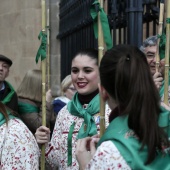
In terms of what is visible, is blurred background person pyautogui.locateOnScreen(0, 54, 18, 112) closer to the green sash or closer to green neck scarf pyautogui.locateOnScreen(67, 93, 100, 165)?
green neck scarf pyautogui.locateOnScreen(67, 93, 100, 165)

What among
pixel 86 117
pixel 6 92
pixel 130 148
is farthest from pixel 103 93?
pixel 6 92

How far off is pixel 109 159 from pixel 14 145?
3.33ft

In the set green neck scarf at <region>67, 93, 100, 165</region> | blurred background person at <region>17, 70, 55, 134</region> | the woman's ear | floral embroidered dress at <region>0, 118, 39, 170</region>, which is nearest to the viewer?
the woman's ear

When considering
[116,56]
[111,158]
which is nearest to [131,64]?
[116,56]

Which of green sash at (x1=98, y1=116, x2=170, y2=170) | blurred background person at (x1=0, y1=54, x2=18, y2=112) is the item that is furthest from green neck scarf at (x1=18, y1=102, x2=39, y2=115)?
green sash at (x1=98, y1=116, x2=170, y2=170)

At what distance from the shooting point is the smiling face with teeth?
317cm

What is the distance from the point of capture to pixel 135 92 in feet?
6.36

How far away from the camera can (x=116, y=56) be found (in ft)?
6.72

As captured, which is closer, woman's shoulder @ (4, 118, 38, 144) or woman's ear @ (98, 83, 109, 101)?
woman's ear @ (98, 83, 109, 101)

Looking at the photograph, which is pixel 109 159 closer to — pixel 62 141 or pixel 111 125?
pixel 111 125

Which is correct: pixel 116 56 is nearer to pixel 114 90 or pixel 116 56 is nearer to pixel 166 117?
pixel 114 90

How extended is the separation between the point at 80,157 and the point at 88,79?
1.02 metres

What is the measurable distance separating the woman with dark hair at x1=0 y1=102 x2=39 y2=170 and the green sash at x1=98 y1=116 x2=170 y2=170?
0.94 metres

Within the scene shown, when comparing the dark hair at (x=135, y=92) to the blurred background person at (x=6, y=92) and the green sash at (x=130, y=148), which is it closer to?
the green sash at (x=130, y=148)
